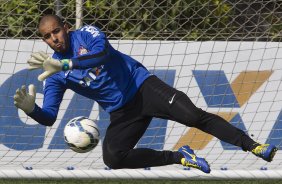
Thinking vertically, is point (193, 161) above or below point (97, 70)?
below

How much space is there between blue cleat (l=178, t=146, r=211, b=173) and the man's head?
1.44 m

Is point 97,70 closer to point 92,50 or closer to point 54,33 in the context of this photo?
point 92,50

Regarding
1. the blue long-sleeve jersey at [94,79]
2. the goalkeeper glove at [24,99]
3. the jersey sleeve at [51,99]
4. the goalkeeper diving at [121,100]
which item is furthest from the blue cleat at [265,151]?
the goalkeeper glove at [24,99]

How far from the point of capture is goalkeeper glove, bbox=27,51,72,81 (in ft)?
24.0

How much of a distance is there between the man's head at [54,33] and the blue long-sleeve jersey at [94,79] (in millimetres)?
129

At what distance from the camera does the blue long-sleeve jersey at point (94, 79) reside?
7953 millimetres

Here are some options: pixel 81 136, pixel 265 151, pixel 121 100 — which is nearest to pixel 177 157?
pixel 121 100

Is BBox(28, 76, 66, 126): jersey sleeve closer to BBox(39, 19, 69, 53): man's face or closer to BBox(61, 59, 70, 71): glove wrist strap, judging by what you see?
BBox(39, 19, 69, 53): man's face

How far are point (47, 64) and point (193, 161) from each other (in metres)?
1.69

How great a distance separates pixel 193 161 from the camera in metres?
8.17

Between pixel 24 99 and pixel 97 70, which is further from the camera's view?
pixel 97 70

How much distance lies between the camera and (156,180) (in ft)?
32.0

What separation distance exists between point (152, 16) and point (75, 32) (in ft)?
6.69

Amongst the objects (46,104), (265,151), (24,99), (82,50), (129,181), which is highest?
(82,50)
